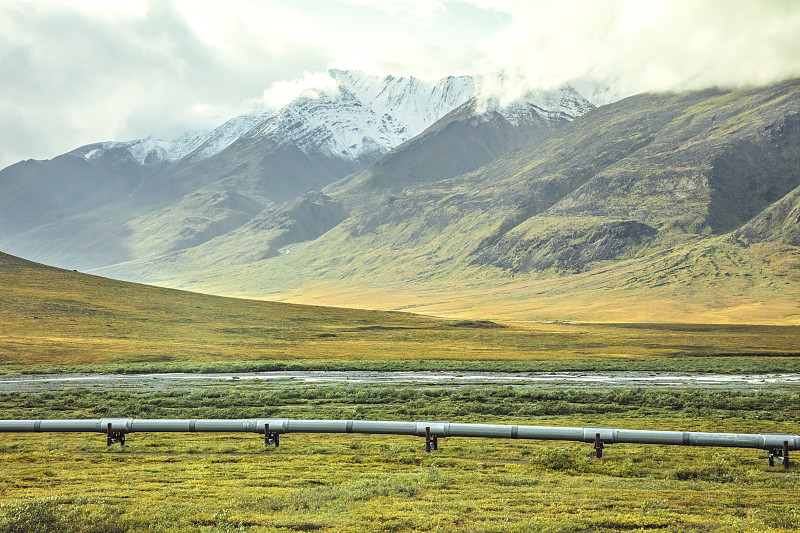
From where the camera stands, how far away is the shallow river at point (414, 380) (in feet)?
201

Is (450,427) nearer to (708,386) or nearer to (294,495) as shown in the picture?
(294,495)

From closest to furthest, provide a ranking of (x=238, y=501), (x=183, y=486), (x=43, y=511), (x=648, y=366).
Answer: (x=43, y=511) < (x=238, y=501) < (x=183, y=486) < (x=648, y=366)

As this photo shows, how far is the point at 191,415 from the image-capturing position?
41250 mm

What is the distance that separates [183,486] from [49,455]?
921 cm

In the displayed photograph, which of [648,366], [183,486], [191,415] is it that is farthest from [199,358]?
[183,486]

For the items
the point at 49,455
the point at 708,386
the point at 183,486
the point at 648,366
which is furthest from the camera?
the point at 648,366

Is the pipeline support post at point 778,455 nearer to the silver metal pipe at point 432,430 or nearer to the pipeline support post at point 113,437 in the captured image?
the silver metal pipe at point 432,430

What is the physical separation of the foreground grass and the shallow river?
21.8 m

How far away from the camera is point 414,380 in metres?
67.5

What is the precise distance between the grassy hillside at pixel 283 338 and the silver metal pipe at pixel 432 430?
4889 centimetres

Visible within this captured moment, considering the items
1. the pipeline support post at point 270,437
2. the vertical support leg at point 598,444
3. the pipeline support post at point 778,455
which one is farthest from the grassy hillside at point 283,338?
the pipeline support post at point 778,455

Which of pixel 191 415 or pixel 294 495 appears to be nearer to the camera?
pixel 294 495

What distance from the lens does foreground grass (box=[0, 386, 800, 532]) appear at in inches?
667

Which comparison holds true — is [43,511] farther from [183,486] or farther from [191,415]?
[191,415]
